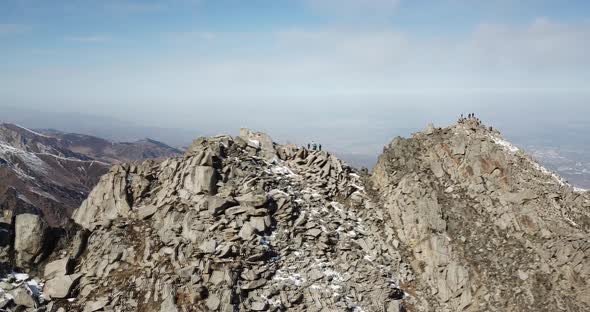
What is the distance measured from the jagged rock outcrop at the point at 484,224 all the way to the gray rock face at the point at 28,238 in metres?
31.7

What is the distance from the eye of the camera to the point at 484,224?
38.2 metres

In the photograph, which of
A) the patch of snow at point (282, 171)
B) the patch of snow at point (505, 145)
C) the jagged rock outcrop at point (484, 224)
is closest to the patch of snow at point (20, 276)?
the patch of snow at point (282, 171)

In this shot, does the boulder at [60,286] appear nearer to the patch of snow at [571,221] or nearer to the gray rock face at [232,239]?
the gray rock face at [232,239]

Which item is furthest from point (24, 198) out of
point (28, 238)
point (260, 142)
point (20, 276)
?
point (20, 276)

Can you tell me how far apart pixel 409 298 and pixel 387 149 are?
19506mm

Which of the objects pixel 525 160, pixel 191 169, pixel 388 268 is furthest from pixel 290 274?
pixel 525 160

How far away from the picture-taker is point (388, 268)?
3616 cm

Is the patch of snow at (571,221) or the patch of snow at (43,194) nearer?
the patch of snow at (571,221)

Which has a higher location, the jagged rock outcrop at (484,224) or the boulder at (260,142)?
the boulder at (260,142)

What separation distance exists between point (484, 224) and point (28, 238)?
40242 mm

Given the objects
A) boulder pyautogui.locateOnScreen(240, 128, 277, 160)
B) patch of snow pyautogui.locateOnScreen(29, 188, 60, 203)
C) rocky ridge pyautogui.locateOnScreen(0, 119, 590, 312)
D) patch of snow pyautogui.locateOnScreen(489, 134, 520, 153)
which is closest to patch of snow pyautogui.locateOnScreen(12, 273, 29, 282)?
rocky ridge pyautogui.locateOnScreen(0, 119, 590, 312)

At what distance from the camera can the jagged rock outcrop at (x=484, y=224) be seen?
3334cm

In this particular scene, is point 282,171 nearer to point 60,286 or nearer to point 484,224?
point 484,224

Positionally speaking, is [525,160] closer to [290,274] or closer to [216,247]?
[290,274]
